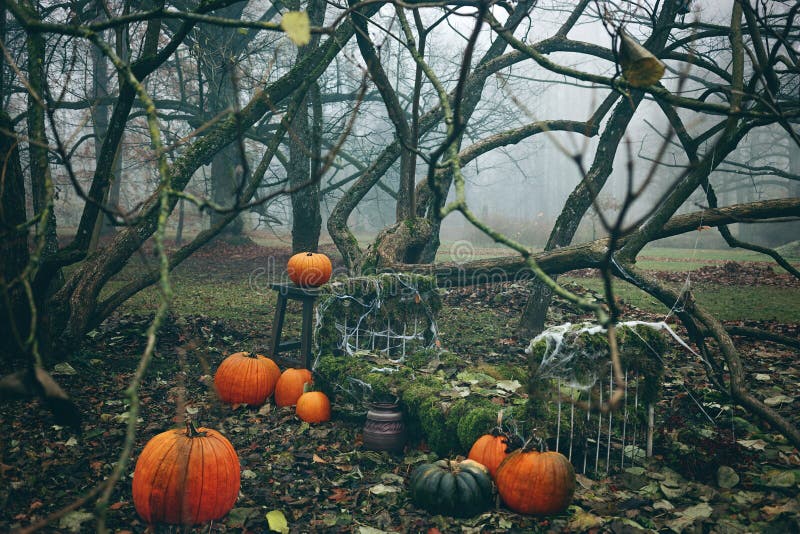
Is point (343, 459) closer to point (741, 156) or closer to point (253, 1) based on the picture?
point (253, 1)

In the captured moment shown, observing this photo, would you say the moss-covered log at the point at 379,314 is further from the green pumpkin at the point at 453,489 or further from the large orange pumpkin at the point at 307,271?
the green pumpkin at the point at 453,489

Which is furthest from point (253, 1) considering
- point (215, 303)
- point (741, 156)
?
point (741, 156)

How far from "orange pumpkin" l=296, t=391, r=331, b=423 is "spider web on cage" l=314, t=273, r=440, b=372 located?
642 millimetres

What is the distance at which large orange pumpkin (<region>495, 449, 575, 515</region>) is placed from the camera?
3.82 m

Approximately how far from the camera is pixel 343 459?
5.11 m

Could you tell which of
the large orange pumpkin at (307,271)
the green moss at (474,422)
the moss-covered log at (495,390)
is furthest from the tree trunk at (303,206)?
the green moss at (474,422)

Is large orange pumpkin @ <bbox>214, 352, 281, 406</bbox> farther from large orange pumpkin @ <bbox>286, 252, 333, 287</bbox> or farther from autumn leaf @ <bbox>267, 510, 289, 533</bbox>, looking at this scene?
autumn leaf @ <bbox>267, 510, 289, 533</bbox>

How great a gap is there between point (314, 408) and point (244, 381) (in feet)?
3.11

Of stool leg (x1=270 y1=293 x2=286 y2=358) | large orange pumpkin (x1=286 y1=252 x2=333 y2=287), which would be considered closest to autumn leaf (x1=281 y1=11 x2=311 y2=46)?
large orange pumpkin (x1=286 y1=252 x2=333 y2=287)

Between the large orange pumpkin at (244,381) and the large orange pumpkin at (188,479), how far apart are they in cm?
221

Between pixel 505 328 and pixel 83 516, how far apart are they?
7.28 metres

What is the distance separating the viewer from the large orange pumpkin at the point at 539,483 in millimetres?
3820

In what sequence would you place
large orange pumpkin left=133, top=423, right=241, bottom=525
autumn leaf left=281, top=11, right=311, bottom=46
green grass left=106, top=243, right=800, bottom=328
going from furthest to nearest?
green grass left=106, top=243, right=800, bottom=328 → large orange pumpkin left=133, top=423, right=241, bottom=525 → autumn leaf left=281, top=11, right=311, bottom=46

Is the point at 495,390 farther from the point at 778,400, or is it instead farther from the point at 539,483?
the point at 778,400
